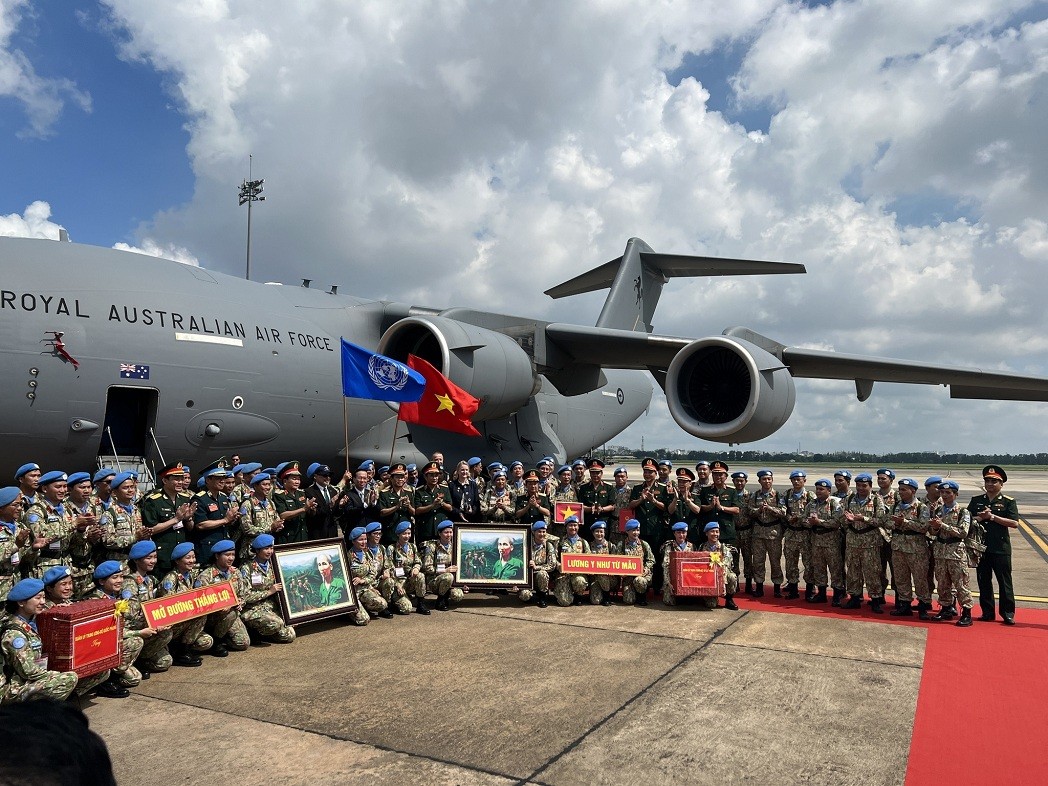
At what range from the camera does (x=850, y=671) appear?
529cm

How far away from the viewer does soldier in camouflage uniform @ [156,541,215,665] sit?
5.59m

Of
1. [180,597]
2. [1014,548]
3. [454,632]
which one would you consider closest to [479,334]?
[454,632]

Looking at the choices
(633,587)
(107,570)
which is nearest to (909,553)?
(633,587)

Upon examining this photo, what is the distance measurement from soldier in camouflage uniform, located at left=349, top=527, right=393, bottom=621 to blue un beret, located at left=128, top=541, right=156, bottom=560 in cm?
188

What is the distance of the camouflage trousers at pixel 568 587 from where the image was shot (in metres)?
7.68

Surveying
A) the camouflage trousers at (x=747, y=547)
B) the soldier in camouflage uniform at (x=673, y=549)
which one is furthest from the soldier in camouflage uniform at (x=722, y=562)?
the camouflage trousers at (x=747, y=547)

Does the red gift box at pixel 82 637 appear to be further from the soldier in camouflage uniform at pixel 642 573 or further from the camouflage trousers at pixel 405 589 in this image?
the soldier in camouflage uniform at pixel 642 573

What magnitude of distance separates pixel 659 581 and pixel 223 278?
6.89 metres

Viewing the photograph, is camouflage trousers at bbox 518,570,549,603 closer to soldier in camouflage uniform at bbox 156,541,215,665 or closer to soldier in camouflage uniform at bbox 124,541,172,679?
soldier in camouflage uniform at bbox 156,541,215,665

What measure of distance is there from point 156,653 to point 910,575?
6638 millimetres

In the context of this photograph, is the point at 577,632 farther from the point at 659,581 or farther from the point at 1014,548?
the point at 1014,548

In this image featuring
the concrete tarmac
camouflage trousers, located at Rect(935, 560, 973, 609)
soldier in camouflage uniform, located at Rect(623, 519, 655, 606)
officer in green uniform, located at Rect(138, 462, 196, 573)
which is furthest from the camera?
soldier in camouflage uniform, located at Rect(623, 519, 655, 606)

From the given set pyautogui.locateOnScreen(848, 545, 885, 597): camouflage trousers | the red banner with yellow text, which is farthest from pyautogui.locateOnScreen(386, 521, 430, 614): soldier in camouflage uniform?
pyautogui.locateOnScreen(848, 545, 885, 597): camouflage trousers

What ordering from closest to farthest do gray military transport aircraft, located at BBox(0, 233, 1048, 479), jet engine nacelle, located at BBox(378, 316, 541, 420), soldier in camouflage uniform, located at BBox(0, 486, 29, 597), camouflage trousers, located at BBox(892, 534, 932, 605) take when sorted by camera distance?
soldier in camouflage uniform, located at BBox(0, 486, 29, 597)
camouflage trousers, located at BBox(892, 534, 932, 605)
gray military transport aircraft, located at BBox(0, 233, 1048, 479)
jet engine nacelle, located at BBox(378, 316, 541, 420)
